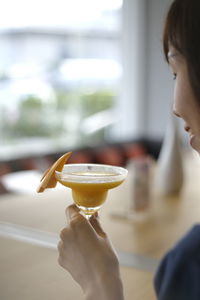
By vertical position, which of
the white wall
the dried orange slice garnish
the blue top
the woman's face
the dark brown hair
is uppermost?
the dark brown hair

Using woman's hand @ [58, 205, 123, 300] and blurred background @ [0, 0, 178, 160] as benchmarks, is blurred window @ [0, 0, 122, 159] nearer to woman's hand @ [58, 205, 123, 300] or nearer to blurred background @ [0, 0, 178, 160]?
blurred background @ [0, 0, 178, 160]

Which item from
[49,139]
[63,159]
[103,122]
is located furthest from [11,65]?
[63,159]

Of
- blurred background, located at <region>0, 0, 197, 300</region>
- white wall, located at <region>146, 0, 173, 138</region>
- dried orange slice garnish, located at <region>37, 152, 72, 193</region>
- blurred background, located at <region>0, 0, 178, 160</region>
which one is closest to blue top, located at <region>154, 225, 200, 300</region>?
dried orange slice garnish, located at <region>37, 152, 72, 193</region>

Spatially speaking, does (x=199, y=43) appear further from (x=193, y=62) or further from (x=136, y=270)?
(x=136, y=270)

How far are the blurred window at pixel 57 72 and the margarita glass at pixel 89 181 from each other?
2.77 metres

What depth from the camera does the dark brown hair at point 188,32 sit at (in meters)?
0.67

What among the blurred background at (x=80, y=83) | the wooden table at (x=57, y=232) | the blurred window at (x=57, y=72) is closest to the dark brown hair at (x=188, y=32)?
the wooden table at (x=57, y=232)

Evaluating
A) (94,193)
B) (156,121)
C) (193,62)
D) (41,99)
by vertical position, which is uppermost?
(193,62)

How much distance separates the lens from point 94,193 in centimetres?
85

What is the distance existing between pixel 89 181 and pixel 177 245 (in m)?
0.21

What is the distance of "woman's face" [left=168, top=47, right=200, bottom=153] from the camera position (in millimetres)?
705

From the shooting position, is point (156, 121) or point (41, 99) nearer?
point (41, 99)

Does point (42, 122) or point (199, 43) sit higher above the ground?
point (199, 43)

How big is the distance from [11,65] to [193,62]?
347 cm
